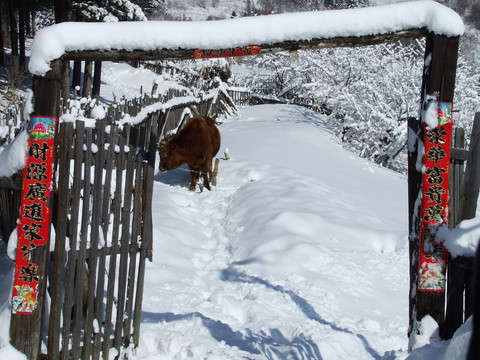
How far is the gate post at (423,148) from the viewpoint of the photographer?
3.17 metres

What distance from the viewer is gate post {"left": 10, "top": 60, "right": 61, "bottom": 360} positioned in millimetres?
3223

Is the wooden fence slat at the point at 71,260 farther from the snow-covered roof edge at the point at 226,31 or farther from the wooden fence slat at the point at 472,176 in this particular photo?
the wooden fence slat at the point at 472,176

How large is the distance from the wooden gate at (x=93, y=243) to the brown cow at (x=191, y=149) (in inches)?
190

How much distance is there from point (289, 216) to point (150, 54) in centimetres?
411

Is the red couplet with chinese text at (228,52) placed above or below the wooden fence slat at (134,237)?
above

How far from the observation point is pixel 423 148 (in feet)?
10.8

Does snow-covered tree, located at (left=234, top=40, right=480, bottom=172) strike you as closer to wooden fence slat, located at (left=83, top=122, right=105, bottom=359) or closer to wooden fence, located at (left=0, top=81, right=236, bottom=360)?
wooden fence, located at (left=0, top=81, right=236, bottom=360)

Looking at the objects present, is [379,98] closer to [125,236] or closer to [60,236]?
[125,236]

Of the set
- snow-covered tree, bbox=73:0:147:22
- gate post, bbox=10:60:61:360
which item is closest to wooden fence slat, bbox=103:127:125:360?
gate post, bbox=10:60:61:360

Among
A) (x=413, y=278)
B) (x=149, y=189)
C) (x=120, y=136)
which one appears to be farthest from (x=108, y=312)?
(x=413, y=278)

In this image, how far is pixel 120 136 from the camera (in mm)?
3467

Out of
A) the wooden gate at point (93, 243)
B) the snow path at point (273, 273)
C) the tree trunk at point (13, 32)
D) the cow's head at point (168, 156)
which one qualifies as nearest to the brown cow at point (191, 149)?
the cow's head at point (168, 156)

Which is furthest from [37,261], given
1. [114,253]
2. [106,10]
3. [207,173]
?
[106,10]

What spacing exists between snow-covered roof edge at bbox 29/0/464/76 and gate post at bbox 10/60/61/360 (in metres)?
0.09
